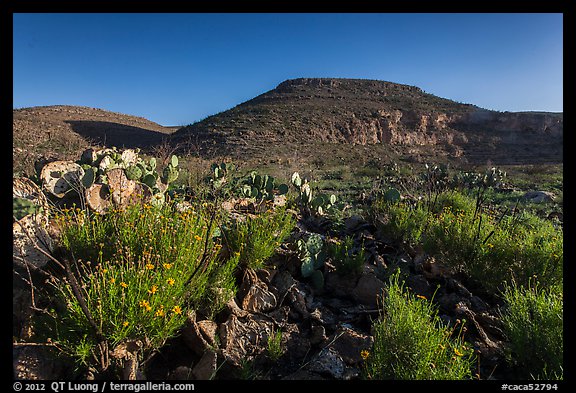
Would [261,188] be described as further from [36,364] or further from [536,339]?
[536,339]

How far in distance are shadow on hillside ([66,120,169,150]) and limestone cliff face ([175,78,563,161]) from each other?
492 cm

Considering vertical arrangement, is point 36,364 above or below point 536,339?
above

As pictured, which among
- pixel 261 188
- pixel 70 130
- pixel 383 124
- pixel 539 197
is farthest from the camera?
pixel 383 124

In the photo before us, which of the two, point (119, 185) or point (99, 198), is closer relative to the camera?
point (99, 198)

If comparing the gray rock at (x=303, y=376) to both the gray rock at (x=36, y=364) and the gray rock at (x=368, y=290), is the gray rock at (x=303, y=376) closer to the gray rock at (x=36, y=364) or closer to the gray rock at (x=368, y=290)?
the gray rock at (x=368, y=290)

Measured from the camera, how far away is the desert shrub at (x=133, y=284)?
2246 millimetres

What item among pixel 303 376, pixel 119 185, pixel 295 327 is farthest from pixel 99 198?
pixel 303 376

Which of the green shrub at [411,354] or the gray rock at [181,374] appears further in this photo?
the gray rock at [181,374]

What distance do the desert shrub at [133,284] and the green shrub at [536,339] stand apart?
2.40 m

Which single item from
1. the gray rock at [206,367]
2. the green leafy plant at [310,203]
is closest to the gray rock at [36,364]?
the gray rock at [206,367]

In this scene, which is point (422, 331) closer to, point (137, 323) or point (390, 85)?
point (137, 323)

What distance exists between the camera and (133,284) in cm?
248

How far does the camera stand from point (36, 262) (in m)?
2.94

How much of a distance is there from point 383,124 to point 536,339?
52306 millimetres
